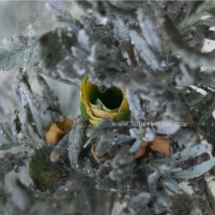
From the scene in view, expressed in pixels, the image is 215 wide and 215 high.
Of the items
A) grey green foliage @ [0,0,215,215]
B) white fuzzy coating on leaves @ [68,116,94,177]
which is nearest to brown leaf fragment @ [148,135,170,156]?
grey green foliage @ [0,0,215,215]

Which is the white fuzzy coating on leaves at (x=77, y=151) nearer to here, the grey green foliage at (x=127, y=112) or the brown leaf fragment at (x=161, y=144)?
the grey green foliage at (x=127, y=112)

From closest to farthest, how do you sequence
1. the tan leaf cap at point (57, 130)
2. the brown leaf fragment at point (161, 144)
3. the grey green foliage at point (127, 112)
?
the grey green foliage at point (127, 112), the brown leaf fragment at point (161, 144), the tan leaf cap at point (57, 130)

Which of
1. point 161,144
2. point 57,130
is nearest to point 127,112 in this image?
point 161,144

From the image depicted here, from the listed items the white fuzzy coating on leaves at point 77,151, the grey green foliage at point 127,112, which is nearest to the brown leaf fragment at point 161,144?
the grey green foliage at point 127,112

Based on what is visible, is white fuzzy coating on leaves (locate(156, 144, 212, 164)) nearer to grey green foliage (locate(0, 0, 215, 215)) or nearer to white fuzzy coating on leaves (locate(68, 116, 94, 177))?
grey green foliage (locate(0, 0, 215, 215))

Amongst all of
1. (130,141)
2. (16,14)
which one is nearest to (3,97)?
(16,14)

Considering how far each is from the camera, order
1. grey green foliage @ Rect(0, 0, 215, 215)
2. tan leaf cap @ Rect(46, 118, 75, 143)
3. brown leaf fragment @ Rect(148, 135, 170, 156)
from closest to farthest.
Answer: grey green foliage @ Rect(0, 0, 215, 215) → brown leaf fragment @ Rect(148, 135, 170, 156) → tan leaf cap @ Rect(46, 118, 75, 143)

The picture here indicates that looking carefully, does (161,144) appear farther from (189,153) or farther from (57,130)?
(57,130)

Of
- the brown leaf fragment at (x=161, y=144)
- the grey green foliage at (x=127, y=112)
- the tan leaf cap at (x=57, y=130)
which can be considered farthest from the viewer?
the tan leaf cap at (x=57, y=130)

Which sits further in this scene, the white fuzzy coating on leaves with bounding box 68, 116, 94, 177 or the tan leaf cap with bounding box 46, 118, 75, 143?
the tan leaf cap with bounding box 46, 118, 75, 143
